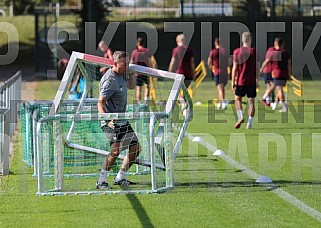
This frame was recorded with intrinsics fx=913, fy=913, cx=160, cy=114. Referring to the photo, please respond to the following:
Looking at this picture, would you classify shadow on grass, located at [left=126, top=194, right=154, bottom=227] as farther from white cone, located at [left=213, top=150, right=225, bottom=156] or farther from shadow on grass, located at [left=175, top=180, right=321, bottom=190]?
white cone, located at [left=213, top=150, right=225, bottom=156]

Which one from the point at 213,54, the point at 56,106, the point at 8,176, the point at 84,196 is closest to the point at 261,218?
the point at 84,196

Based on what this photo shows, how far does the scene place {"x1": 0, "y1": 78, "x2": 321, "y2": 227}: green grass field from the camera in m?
9.73

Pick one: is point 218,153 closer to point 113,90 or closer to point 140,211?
point 113,90

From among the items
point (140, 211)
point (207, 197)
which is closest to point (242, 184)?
point (207, 197)

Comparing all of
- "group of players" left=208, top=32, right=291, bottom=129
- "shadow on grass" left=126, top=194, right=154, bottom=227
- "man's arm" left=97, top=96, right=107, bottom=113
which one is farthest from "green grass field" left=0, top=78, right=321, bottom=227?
"group of players" left=208, top=32, right=291, bottom=129

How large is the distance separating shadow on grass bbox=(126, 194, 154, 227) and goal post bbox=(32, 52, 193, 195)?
1.34 ft

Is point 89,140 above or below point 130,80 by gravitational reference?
Answer: below

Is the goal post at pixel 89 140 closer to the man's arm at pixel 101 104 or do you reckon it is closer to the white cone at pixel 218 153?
the man's arm at pixel 101 104

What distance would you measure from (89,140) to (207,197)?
3409 millimetres

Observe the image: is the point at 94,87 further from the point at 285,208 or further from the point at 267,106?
the point at 267,106

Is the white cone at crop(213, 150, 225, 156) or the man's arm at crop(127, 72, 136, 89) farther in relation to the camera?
the white cone at crop(213, 150, 225, 156)

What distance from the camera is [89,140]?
14.1m

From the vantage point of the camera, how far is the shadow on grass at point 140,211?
957 centimetres

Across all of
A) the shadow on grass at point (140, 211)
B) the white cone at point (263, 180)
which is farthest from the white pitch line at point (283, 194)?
the shadow on grass at point (140, 211)
